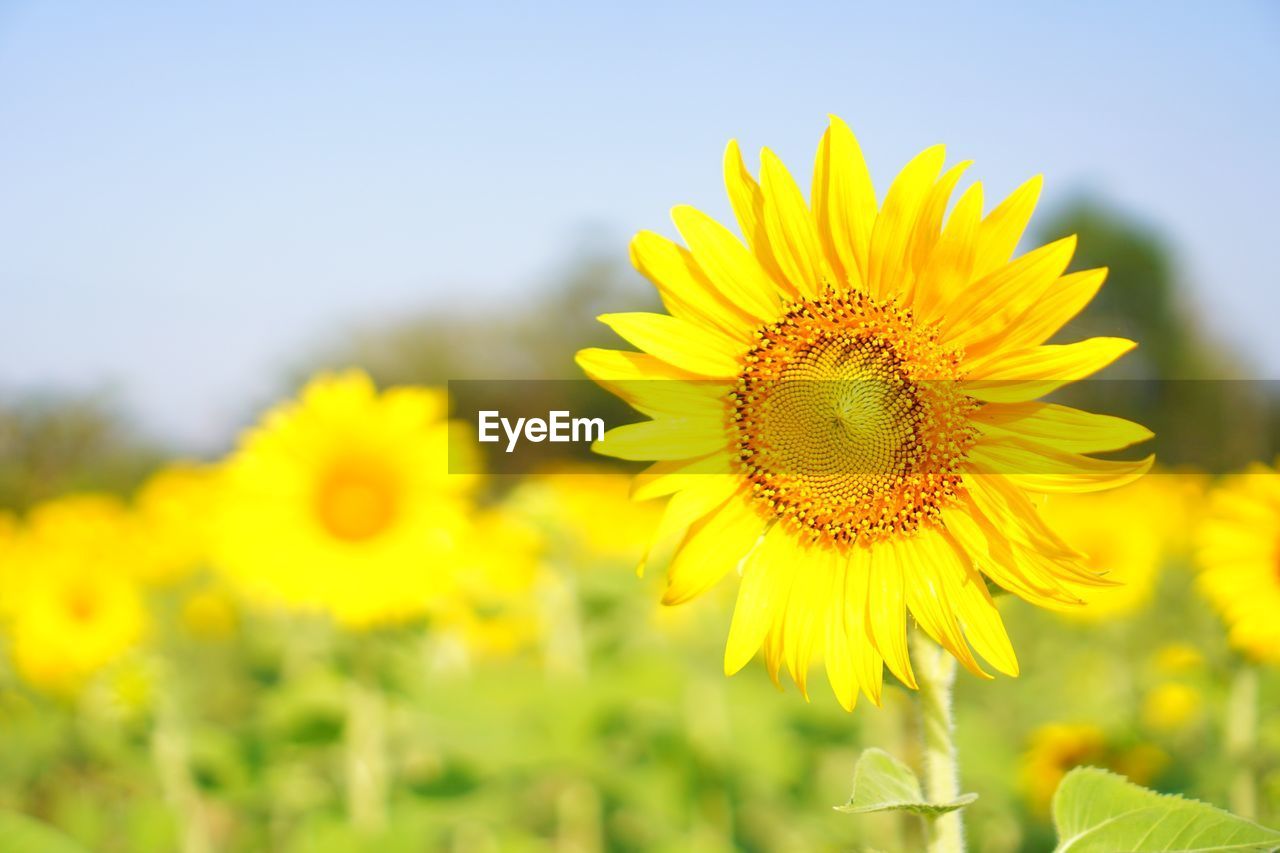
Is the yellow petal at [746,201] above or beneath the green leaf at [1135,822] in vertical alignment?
above

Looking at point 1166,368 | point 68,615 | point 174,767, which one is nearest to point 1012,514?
point 174,767

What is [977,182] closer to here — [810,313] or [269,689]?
[810,313]

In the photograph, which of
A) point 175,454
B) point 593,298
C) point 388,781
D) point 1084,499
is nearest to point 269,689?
point 388,781

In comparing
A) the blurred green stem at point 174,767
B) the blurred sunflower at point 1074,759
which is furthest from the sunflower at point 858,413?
the blurred green stem at point 174,767

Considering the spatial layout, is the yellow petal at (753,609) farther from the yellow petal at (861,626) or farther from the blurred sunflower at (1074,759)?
the blurred sunflower at (1074,759)

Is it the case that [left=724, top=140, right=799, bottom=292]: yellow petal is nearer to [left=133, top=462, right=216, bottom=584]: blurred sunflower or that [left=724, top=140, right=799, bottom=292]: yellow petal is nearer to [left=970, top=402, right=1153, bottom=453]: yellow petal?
[left=970, top=402, right=1153, bottom=453]: yellow petal

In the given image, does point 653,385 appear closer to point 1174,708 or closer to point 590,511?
point 1174,708

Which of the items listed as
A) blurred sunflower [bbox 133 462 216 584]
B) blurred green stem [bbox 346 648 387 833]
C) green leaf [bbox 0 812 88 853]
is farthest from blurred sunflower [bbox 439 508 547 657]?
green leaf [bbox 0 812 88 853]

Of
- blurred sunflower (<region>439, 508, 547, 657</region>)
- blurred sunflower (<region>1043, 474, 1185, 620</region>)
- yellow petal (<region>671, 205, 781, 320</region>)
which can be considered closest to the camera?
yellow petal (<region>671, 205, 781, 320</region>)
